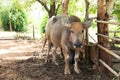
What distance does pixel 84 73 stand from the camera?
655cm

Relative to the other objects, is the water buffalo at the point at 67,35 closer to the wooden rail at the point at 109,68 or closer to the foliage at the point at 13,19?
the wooden rail at the point at 109,68

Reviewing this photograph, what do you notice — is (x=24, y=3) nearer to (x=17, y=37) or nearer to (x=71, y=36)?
(x=17, y=37)

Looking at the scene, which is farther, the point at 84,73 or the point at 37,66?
the point at 37,66

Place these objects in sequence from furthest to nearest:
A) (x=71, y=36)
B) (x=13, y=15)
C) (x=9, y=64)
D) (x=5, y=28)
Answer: (x=5, y=28) → (x=13, y=15) → (x=9, y=64) → (x=71, y=36)

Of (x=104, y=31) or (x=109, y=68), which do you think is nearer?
(x=109, y=68)

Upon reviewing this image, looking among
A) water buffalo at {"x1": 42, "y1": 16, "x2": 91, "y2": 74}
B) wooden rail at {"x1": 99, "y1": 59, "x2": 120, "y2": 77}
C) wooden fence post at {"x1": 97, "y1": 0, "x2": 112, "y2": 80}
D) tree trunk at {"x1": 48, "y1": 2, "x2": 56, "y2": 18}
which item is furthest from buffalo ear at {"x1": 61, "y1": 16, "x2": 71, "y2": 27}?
tree trunk at {"x1": 48, "y1": 2, "x2": 56, "y2": 18}

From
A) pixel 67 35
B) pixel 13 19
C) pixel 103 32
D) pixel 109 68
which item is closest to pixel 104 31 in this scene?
pixel 103 32

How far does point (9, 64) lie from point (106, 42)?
125 inches

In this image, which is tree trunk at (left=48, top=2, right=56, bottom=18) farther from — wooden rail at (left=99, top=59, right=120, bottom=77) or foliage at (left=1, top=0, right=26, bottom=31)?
wooden rail at (left=99, top=59, right=120, bottom=77)

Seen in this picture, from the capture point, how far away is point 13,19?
24031 mm

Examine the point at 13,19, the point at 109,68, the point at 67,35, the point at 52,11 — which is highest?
the point at 52,11

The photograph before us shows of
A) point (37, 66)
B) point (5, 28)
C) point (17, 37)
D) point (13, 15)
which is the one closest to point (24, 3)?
point (17, 37)

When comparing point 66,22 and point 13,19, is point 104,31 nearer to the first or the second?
point 66,22

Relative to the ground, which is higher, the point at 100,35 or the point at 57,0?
the point at 57,0
